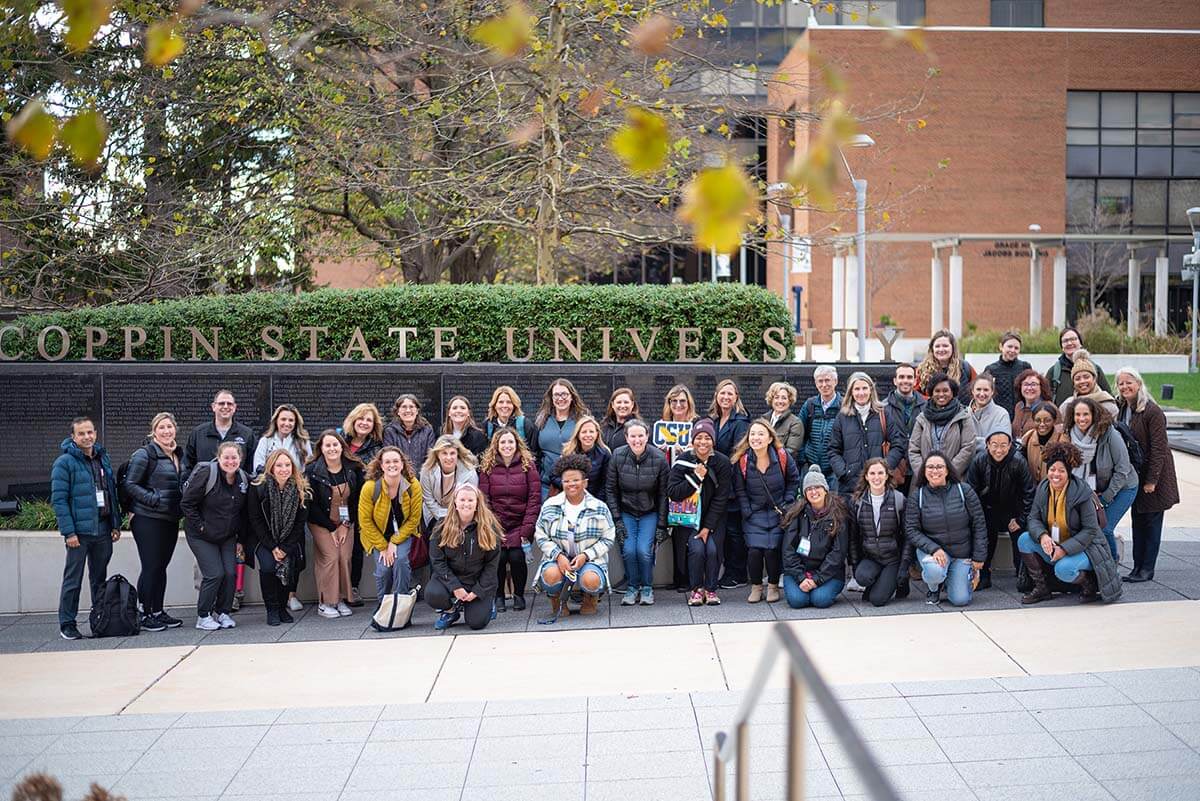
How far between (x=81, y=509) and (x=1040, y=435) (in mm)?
7921

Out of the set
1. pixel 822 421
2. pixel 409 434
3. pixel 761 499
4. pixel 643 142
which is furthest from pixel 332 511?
pixel 643 142

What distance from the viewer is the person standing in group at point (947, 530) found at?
10422 mm

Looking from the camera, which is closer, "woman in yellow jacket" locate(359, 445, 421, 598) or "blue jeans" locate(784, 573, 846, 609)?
"blue jeans" locate(784, 573, 846, 609)

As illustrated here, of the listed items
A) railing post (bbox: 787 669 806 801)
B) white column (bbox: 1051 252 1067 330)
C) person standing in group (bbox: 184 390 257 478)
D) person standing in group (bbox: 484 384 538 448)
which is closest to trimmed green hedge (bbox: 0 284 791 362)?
person standing in group (bbox: 484 384 538 448)

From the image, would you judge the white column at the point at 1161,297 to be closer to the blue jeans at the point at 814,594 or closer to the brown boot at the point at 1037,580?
the brown boot at the point at 1037,580

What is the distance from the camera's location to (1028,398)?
11.7 meters

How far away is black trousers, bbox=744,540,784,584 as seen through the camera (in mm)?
11008

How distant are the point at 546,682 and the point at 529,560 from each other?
343 cm

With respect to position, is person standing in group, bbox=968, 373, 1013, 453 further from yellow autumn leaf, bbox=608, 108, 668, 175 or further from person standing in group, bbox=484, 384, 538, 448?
yellow autumn leaf, bbox=608, 108, 668, 175

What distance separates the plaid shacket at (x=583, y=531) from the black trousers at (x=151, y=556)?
3118 millimetres

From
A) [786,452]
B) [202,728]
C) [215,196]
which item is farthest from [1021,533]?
[215,196]

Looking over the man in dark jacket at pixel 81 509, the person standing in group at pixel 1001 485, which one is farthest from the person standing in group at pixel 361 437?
the person standing in group at pixel 1001 485

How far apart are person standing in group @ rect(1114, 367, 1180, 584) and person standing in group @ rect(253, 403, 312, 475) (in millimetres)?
6928

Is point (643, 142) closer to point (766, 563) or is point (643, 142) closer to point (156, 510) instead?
point (766, 563)
